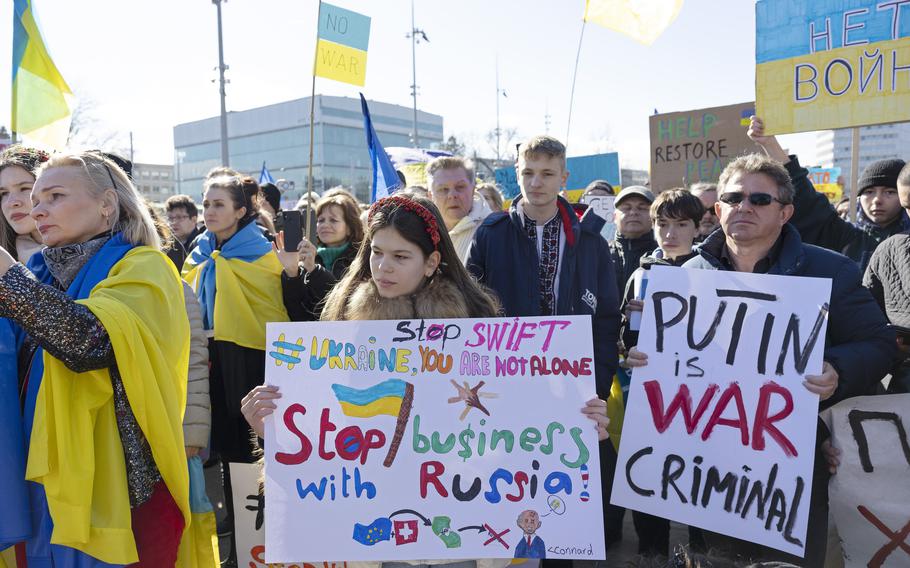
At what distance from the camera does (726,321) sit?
2.55 m

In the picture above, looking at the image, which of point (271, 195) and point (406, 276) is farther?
point (271, 195)

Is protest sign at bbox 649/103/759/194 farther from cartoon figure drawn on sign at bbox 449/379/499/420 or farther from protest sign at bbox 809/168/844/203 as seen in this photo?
protest sign at bbox 809/168/844/203

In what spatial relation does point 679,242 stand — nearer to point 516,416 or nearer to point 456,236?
point 456,236

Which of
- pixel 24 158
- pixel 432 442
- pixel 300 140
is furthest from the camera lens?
pixel 300 140

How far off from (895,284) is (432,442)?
220 cm

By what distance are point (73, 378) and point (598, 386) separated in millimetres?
2128

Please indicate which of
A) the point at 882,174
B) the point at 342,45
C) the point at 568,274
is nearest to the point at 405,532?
the point at 568,274

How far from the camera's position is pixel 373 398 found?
2244mm

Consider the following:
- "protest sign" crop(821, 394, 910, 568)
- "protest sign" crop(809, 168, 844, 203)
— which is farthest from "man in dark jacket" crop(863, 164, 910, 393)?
"protest sign" crop(809, 168, 844, 203)

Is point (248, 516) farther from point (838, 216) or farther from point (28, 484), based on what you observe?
point (838, 216)

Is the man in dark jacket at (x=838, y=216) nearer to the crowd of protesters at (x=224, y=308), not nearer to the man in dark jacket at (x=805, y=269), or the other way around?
the crowd of protesters at (x=224, y=308)

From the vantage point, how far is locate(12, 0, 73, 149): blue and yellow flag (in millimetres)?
4931

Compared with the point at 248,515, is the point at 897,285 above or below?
above

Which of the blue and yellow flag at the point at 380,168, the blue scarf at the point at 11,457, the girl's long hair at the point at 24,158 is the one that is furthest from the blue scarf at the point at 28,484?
the blue and yellow flag at the point at 380,168
